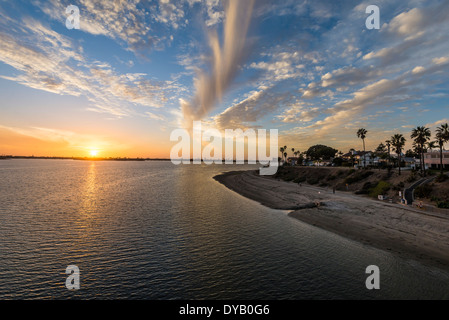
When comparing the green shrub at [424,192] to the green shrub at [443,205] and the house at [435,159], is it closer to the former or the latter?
the green shrub at [443,205]

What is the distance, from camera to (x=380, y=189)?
45.0m

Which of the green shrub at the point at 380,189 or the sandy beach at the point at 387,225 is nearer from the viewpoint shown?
the sandy beach at the point at 387,225

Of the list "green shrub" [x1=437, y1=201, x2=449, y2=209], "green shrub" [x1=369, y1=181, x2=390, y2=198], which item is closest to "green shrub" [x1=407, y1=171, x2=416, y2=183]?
"green shrub" [x1=369, y1=181, x2=390, y2=198]

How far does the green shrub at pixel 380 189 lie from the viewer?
44.1 meters

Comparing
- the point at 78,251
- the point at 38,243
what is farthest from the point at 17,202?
the point at 78,251

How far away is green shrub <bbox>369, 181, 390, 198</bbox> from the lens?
1736 inches

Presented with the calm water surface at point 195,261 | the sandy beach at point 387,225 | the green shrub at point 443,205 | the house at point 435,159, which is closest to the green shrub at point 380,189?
the sandy beach at point 387,225

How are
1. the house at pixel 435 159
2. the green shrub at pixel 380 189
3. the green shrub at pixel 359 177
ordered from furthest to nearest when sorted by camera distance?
1. the house at pixel 435 159
2. the green shrub at pixel 359 177
3. the green shrub at pixel 380 189

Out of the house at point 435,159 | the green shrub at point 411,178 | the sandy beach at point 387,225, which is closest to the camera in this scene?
the sandy beach at point 387,225

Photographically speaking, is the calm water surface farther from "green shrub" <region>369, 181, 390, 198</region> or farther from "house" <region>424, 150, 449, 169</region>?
"house" <region>424, 150, 449, 169</region>

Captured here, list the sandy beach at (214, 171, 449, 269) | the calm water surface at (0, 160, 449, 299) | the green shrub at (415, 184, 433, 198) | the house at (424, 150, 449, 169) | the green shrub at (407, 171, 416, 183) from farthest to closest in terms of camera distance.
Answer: the house at (424, 150, 449, 169) → the green shrub at (407, 171, 416, 183) → the green shrub at (415, 184, 433, 198) → the sandy beach at (214, 171, 449, 269) → the calm water surface at (0, 160, 449, 299)

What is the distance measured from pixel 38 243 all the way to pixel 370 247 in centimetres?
3645

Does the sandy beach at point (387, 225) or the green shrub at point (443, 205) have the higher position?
the green shrub at point (443, 205)
